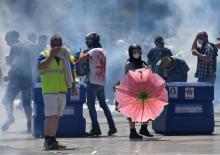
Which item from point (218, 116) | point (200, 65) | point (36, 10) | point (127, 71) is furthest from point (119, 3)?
point (127, 71)

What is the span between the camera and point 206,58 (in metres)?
16.2

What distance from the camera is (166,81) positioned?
15.5 meters

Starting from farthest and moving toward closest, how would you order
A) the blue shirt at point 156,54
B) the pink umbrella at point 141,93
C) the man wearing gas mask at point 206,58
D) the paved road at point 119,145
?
the blue shirt at point 156,54
the man wearing gas mask at point 206,58
the pink umbrella at point 141,93
the paved road at point 119,145

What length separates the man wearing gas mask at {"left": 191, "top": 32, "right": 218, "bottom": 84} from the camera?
16234 mm

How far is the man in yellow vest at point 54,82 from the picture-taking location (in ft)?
42.0

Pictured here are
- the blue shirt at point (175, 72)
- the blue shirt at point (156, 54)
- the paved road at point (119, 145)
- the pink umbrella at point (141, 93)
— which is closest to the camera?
the paved road at point (119, 145)

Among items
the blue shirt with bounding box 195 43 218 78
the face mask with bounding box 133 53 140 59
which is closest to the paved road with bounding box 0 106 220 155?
the face mask with bounding box 133 53 140 59

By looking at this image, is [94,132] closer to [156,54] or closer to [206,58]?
[206,58]

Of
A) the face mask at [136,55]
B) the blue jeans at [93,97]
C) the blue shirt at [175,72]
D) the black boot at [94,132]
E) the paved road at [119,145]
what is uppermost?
the face mask at [136,55]

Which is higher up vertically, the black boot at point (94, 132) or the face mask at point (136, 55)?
the face mask at point (136, 55)

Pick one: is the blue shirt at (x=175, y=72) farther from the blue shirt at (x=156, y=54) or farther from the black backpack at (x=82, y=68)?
the black backpack at (x=82, y=68)

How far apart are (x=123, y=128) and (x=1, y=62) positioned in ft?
34.3

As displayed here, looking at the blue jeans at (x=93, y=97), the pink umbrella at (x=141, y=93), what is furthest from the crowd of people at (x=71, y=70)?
the pink umbrella at (x=141, y=93)

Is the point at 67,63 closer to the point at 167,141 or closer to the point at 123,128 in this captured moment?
the point at 167,141
